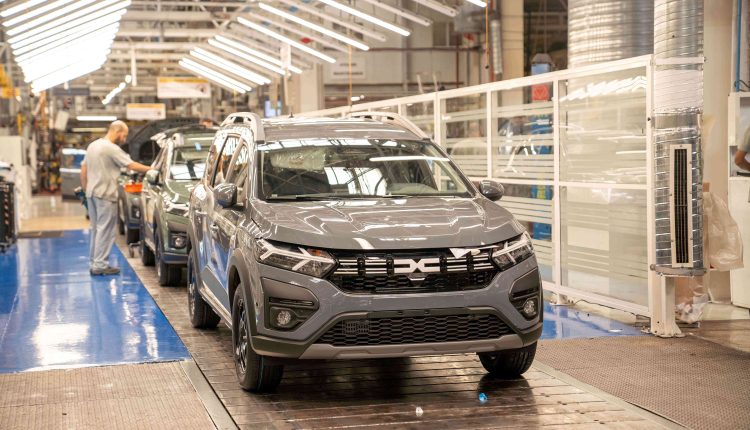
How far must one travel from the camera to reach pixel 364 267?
6035 millimetres

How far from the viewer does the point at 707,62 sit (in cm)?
1061

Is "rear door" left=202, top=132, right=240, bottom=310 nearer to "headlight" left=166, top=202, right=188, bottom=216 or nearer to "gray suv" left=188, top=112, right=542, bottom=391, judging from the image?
"gray suv" left=188, top=112, right=542, bottom=391

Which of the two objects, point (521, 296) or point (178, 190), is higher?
point (178, 190)

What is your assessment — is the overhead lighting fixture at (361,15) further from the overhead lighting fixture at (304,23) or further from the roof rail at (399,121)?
the roof rail at (399,121)

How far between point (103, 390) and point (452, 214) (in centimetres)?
250

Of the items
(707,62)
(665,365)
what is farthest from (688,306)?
(707,62)

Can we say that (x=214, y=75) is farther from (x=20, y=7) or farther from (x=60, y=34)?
(x=20, y=7)

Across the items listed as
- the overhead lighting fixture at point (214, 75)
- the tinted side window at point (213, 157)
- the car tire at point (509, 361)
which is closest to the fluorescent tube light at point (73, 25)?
the tinted side window at point (213, 157)

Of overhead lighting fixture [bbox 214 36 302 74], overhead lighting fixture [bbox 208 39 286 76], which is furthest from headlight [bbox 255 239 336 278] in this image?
overhead lighting fixture [bbox 208 39 286 76]

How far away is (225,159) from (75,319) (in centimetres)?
264

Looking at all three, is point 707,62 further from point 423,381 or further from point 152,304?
point 152,304

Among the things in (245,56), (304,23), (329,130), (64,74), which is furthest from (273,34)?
(329,130)

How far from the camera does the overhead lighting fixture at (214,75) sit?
93.2 ft

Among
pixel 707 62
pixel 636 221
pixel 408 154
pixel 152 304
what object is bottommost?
pixel 152 304
